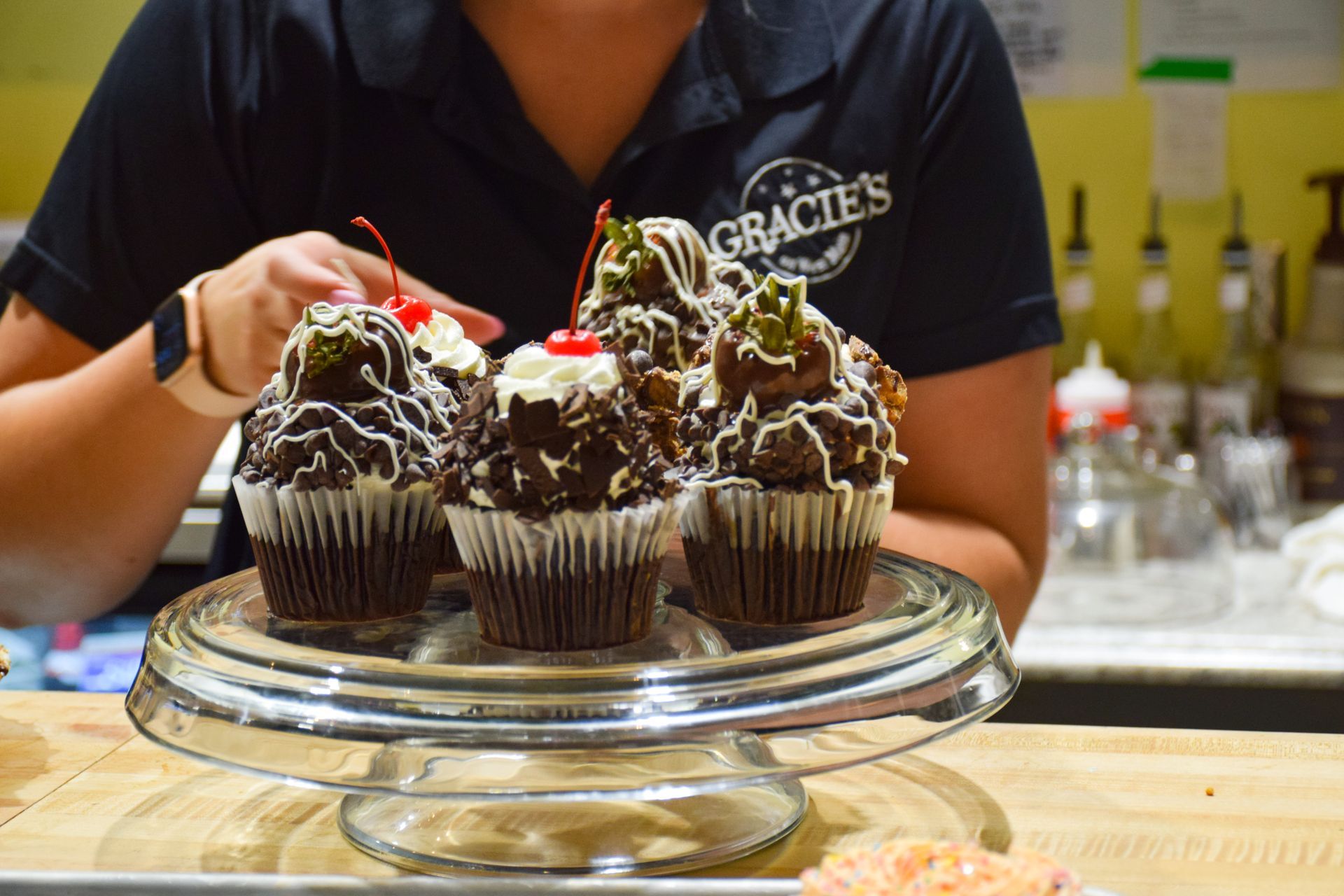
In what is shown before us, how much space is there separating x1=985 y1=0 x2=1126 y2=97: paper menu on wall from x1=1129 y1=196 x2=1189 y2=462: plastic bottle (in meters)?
0.28

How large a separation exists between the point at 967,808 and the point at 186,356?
2.52ft

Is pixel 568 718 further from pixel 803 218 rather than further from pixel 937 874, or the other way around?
pixel 803 218

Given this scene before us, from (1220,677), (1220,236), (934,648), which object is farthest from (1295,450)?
(934,648)

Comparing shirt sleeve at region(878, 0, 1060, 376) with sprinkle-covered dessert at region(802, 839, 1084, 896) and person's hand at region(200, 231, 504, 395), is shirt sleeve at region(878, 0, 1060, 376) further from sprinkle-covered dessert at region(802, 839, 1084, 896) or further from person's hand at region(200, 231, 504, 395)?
sprinkle-covered dessert at region(802, 839, 1084, 896)

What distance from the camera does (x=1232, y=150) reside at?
2.68 meters

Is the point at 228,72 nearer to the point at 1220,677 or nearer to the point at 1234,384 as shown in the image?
the point at 1220,677

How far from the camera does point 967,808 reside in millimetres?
875

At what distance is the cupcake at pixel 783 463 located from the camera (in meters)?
0.89

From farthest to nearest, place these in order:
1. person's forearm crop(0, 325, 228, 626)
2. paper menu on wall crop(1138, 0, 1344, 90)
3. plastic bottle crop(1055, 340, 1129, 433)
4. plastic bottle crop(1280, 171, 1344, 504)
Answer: paper menu on wall crop(1138, 0, 1344, 90) → plastic bottle crop(1280, 171, 1344, 504) → plastic bottle crop(1055, 340, 1129, 433) → person's forearm crop(0, 325, 228, 626)

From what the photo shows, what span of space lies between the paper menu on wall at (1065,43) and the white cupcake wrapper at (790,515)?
1.97 metres

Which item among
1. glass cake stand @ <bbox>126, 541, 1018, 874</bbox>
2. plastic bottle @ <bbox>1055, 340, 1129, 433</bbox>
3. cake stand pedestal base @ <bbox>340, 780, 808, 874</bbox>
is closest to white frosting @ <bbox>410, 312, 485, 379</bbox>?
glass cake stand @ <bbox>126, 541, 1018, 874</bbox>

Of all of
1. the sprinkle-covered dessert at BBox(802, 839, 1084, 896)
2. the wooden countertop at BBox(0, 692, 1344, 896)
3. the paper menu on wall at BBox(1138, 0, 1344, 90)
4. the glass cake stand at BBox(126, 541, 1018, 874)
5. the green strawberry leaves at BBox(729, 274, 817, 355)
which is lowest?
the wooden countertop at BBox(0, 692, 1344, 896)

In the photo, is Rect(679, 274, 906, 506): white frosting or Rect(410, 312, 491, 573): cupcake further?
Rect(410, 312, 491, 573): cupcake

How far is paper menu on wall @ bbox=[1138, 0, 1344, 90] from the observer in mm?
2627
